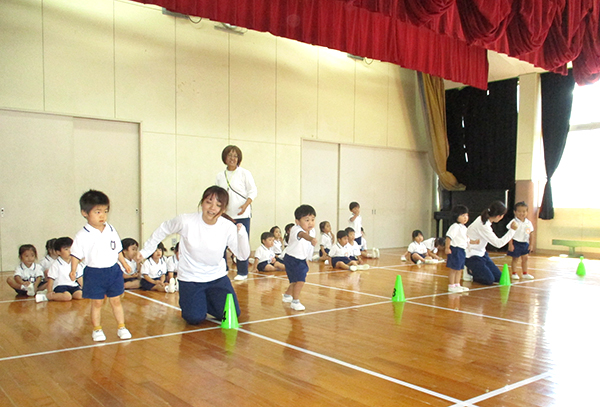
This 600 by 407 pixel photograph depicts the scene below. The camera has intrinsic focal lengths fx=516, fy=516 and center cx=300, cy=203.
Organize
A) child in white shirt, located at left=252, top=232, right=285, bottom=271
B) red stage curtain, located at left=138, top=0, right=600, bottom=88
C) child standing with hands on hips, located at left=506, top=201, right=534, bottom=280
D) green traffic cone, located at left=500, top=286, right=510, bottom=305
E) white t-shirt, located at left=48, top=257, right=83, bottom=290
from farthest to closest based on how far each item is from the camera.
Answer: child in white shirt, located at left=252, top=232, right=285, bottom=271, child standing with hands on hips, located at left=506, top=201, right=534, bottom=280, red stage curtain, located at left=138, top=0, right=600, bottom=88, green traffic cone, located at left=500, top=286, right=510, bottom=305, white t-shirt, located at left=48, top=257, right=83, bottom=290

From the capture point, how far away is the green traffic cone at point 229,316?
4.30m

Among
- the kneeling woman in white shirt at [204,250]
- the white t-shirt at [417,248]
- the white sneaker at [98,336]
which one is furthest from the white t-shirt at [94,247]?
the white t-shirt at [417,248]

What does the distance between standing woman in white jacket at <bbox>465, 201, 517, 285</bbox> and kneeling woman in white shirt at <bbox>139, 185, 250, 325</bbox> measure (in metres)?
3.84

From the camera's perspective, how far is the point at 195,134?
978cm

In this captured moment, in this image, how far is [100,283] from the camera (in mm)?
3969

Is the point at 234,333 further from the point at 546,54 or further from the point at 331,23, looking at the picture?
the point at 546,54

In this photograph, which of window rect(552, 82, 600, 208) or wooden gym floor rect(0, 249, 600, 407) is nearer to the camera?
wooden gym floor rect(0, 249, 600, 407)

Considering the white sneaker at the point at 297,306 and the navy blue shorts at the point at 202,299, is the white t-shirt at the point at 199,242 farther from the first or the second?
the white sneaker at the point at 297,306

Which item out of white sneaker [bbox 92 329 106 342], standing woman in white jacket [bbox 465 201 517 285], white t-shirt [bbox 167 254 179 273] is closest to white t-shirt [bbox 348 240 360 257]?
standing woman in white jacket [bbox 465 201 517 285]

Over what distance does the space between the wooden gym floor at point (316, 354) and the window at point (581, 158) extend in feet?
23.0

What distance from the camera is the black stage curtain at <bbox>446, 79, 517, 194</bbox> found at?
507 inches

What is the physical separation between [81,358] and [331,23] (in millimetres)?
6059

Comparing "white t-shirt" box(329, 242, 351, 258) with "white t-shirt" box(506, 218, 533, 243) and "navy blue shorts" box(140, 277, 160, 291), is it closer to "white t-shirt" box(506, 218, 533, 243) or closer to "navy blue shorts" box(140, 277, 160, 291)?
"white t-shirt" box(506, 218, 533, 243)

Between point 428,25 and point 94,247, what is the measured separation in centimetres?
541
